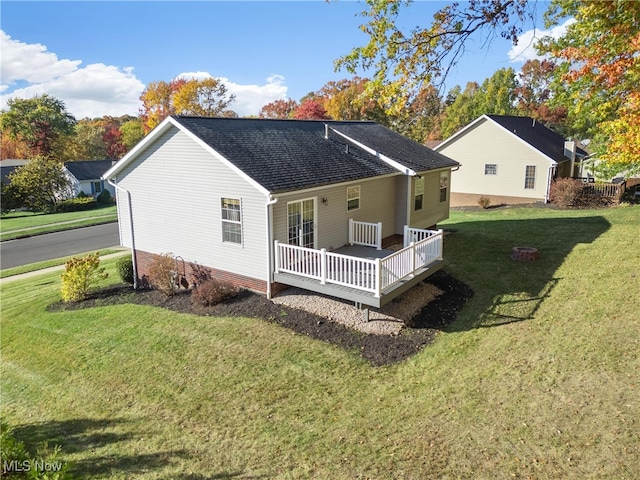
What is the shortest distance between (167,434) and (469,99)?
65.9 metres

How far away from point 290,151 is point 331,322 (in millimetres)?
6043

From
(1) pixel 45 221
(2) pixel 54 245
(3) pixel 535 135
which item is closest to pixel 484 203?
(3) pixel 535 135

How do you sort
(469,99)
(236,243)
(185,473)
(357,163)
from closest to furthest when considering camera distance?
(185,473), (236,243), (357,163), (469,99)

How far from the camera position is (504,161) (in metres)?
30.9

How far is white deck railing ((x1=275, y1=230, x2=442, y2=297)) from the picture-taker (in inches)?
439

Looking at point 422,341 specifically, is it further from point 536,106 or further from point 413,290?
point 536,106

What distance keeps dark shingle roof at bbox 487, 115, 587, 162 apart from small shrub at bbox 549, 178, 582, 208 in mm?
2346

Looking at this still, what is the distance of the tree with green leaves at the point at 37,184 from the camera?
41.2 meters

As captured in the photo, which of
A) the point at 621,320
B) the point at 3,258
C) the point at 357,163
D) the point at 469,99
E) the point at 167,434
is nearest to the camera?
the point at 167,434

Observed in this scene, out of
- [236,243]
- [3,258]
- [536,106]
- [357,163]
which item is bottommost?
[3,258]

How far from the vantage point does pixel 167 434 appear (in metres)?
7.95

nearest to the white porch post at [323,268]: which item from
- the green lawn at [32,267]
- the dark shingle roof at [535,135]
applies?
the green lawn at [32,267]

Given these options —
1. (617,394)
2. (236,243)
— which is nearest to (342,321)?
(236,243)

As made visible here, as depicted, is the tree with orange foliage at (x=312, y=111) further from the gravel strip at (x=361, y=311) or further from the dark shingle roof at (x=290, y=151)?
the gravel strip at (x=361, y=311)
